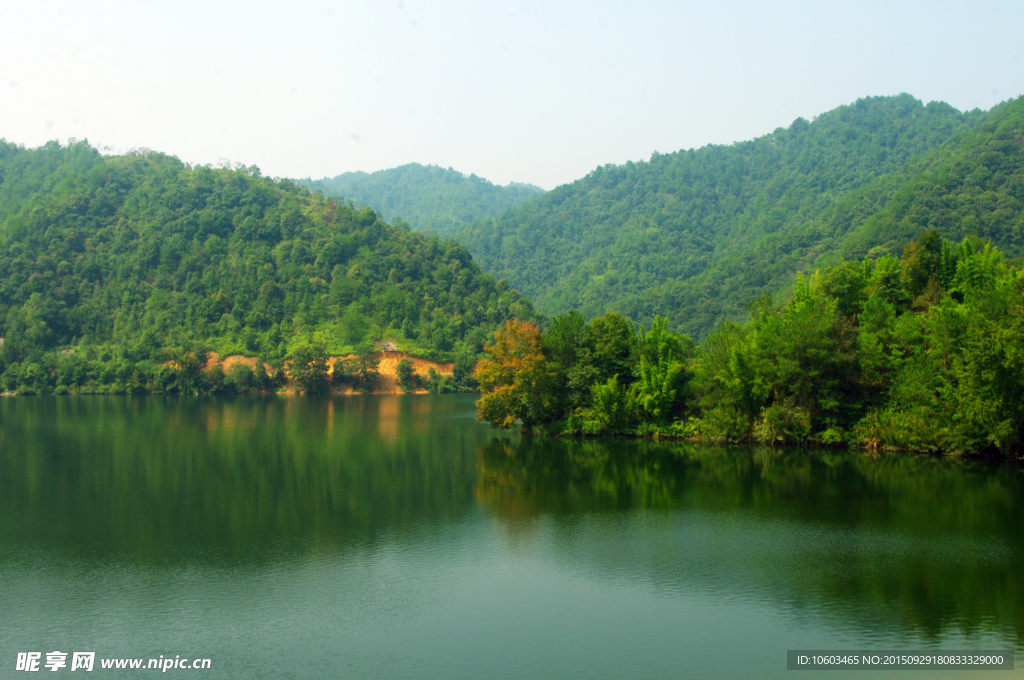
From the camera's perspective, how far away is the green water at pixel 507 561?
55.8 feet

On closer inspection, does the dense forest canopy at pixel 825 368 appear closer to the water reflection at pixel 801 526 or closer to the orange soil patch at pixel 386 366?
the water reflection at pixel 801 526

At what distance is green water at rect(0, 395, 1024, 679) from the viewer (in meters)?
17.0

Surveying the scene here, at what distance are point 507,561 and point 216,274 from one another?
Result: 110 meters

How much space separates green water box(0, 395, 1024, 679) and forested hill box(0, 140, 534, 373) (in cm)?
7261

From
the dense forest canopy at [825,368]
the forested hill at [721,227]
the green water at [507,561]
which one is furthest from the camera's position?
the forested hill at [721,227]

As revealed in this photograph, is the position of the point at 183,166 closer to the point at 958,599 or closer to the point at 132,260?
the point at 132,260

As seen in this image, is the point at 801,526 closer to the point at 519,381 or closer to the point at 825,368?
the point at 825,368

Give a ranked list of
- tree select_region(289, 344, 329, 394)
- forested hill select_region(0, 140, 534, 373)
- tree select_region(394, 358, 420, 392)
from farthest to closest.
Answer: forested hill select_region(0, 140, 534, 373) < tree select_region(394, 358, 420, 392) < tree select_region(289, 344, 329, 394)

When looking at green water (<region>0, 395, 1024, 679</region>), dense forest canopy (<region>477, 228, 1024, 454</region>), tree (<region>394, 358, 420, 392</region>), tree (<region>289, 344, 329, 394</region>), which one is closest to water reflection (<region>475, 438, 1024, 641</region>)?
green water (<region>0, 395, 1024, 679</region>)

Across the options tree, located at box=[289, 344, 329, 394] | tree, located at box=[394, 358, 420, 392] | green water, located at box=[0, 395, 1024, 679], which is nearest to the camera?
Answer: green water, located at box=[0, 395, 1024, 679]

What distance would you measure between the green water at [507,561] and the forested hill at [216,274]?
7261 cm

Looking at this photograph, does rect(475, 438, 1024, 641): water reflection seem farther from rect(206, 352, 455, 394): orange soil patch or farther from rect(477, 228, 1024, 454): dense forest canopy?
rect(206, 352, 455, 394): orange soil patch

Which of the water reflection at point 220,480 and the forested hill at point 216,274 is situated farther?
the forested hill at point 216,274

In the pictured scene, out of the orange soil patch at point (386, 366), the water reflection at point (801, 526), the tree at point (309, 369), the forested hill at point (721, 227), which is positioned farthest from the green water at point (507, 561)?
the forested hill at point (721, 227)
